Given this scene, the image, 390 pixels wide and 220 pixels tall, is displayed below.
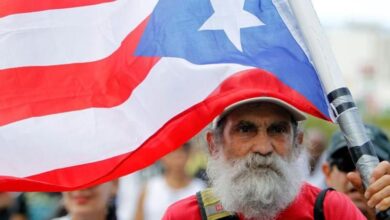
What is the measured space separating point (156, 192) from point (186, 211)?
4956mm

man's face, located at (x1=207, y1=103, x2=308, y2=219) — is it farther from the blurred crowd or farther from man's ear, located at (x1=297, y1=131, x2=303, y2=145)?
the blurred crowd

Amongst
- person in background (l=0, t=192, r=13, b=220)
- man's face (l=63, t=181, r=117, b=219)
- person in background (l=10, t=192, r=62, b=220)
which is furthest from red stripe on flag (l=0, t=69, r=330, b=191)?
person in background (l=10, t=192, r=62, b=220)

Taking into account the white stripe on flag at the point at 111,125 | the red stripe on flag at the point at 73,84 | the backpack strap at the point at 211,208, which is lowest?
the backpack strap at the point at 211,208

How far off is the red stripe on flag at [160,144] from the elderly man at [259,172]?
7 centimetres

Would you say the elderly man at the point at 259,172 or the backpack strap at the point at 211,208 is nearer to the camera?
the elderly man at the point at 259,172

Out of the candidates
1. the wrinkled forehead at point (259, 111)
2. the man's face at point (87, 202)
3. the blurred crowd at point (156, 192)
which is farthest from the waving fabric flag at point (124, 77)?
the man's face at point (87, 202)

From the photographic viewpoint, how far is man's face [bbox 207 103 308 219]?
4.48 metres

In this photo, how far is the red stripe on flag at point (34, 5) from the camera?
462 centimetres

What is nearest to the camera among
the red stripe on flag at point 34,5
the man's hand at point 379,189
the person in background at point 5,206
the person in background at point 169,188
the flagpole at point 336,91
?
the man's hand at point 379,189

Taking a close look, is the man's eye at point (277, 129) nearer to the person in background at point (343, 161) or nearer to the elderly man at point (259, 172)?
the elderly man at point (259, 172)

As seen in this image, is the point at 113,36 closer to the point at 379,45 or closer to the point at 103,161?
the point at 103,161

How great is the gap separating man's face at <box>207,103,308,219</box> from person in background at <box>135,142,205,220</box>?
478cm

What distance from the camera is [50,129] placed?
4.51 metres

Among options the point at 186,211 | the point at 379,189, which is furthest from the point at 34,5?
the point at 379,189
